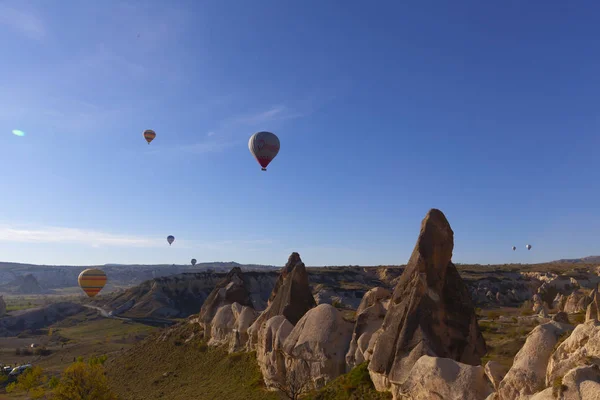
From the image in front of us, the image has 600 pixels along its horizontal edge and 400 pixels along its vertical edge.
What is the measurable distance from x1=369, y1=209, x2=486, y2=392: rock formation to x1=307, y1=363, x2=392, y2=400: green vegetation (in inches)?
21.0

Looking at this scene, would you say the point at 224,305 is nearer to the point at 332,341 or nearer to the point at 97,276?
the point at 332,341

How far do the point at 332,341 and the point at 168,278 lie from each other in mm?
106010

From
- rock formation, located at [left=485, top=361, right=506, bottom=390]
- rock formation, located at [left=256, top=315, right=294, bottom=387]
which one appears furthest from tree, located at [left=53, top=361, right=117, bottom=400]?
rock formation, located at [left=485, top=361, right=506, bottom=390]

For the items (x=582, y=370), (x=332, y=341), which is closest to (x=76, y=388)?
(x=332, y=341)

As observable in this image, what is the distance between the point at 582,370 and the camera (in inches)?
409

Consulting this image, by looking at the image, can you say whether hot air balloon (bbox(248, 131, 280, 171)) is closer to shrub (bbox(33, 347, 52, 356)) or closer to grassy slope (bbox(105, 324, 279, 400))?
grassy slope (bbox(105, 324, 279, 400))

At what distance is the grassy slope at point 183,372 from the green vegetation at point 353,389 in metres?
7.31

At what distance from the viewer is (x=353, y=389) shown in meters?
20.4

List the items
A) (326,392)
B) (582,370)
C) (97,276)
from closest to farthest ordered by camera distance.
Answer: (582,370), (326,392), (97,276)

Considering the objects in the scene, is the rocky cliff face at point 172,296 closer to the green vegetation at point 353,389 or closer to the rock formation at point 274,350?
the rock formation at point 274,350

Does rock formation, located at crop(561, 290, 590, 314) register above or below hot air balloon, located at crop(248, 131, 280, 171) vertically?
below

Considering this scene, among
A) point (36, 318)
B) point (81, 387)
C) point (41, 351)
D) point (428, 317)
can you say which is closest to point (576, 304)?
point (428, 317)

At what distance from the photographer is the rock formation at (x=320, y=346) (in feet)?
81.2

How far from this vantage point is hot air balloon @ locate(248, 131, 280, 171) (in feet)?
169
